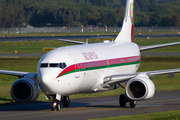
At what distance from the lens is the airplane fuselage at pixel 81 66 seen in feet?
69.5

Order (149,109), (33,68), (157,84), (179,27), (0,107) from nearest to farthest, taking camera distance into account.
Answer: (149,109) < (0,107) < (157,84) < (33,68) < (179,27)

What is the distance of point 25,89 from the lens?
24.3 m

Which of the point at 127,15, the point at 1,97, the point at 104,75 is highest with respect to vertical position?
the point at 127,15

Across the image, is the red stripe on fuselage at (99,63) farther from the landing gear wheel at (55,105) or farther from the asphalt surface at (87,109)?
the asphalt surface at (87,109)

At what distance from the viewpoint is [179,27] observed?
186875 millimetres

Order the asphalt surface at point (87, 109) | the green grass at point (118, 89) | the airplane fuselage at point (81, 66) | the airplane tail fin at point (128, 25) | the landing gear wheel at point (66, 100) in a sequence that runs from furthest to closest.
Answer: the airplane tail fin at point (128, 25)
the green grass at point (118, 89)
the landing gear wheel at point (66, 100)
the asphalt surface at point (87, 109)
the airplane fuselage at point (81, 66)

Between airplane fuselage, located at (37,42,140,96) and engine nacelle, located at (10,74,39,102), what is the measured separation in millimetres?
1792

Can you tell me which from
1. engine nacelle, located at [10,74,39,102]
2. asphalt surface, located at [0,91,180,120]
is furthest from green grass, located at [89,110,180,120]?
engine nacelle, located at [10,74,39,102]

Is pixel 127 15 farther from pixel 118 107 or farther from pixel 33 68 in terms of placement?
pixel 33 68

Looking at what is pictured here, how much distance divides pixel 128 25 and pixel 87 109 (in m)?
12.1

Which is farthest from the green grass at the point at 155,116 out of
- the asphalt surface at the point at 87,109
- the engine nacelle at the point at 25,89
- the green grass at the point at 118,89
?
the green grass at the point at 118,89

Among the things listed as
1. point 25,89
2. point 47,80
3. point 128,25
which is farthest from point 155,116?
point 128,25

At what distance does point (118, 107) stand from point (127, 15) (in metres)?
11.3

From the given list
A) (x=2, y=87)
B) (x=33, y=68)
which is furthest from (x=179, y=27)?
(x=2, y=87)
